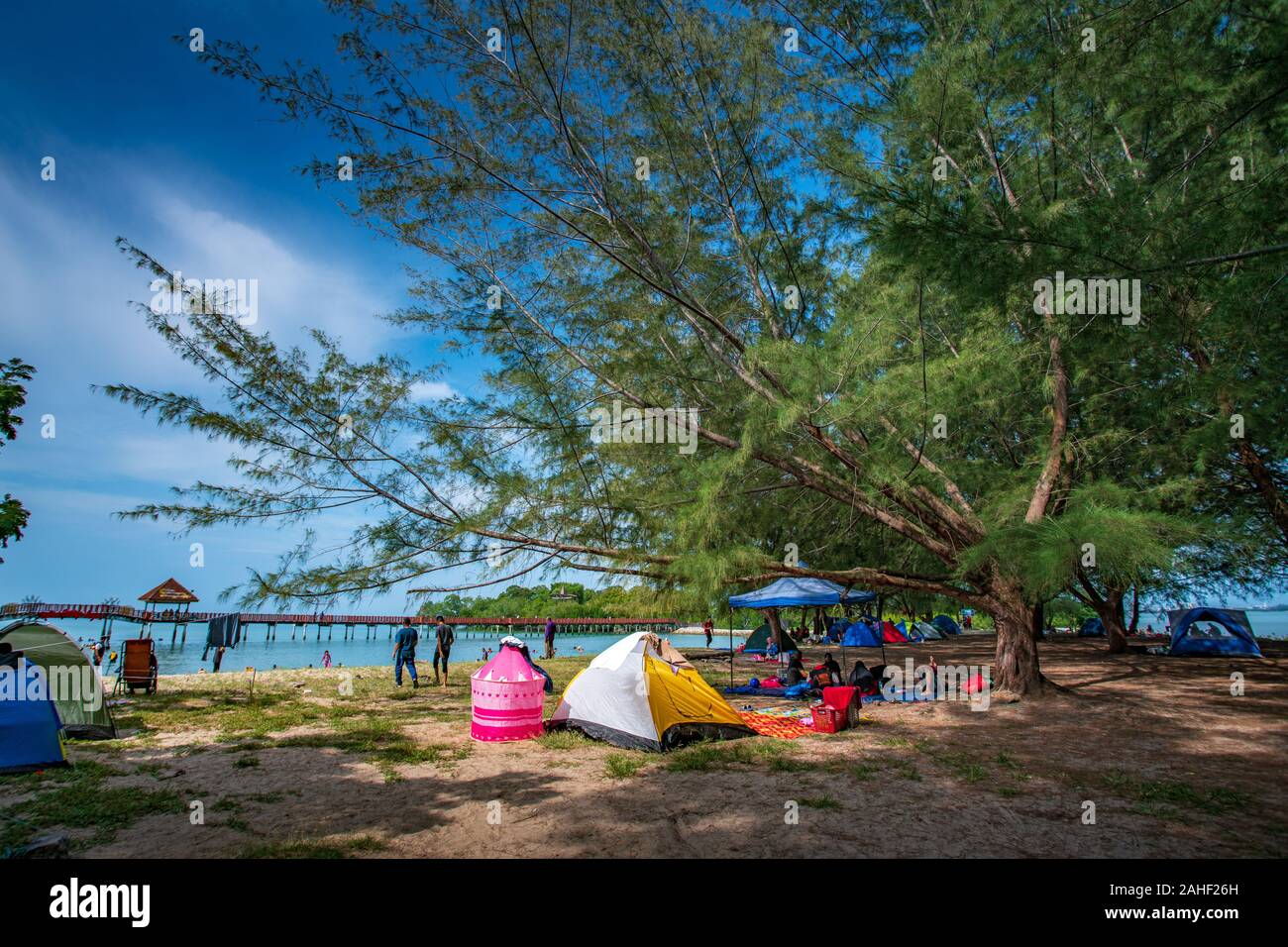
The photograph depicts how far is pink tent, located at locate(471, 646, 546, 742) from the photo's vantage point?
267 inches

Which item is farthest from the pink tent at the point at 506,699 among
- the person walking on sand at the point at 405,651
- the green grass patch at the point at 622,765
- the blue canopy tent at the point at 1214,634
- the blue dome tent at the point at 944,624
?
the blue dome tent at the point at 944,624

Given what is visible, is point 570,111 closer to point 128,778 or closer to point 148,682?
point 128,778

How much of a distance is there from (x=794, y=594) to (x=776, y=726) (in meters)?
3.20

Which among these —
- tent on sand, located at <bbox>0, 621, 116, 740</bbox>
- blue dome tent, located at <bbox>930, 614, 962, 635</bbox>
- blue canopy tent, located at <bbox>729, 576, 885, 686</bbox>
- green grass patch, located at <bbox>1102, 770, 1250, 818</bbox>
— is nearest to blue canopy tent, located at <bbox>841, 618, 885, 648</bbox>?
blue dome tent, located at <bbox>930, 614, 962, 635</bbox>

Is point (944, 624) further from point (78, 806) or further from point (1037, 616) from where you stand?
point (78, 806)

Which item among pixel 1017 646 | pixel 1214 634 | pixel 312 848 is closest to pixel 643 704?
pixel 312 848

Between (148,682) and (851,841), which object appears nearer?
(851,841)

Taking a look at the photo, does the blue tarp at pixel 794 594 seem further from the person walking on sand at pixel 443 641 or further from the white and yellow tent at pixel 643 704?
the person walking on sand at pixel 443 641

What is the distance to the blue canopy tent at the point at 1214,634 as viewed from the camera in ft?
50.9

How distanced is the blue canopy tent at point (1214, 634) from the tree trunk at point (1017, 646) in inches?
401

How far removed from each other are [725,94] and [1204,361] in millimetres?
6760
